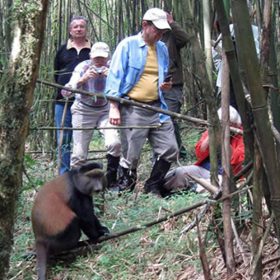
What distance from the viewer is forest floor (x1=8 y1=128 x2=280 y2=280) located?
318 centimetres

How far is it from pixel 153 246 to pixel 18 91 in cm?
146

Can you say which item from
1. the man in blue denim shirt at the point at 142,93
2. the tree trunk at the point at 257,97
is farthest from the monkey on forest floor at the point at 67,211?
the tree trunk at the point at 257,97

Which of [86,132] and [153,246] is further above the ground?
[86,132]

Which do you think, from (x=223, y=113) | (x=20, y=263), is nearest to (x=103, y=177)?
(x=20, y=263)

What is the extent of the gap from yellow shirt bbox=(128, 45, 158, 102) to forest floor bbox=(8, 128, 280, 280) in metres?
0.81

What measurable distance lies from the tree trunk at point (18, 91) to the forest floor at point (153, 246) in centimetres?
85

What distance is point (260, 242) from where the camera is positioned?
252 centimetres

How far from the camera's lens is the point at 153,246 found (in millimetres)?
4141

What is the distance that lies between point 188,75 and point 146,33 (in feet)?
9.40

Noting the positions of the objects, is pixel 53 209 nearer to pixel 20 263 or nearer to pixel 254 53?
pixel 20 263

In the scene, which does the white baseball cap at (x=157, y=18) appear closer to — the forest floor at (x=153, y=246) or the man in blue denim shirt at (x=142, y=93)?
the man in blue denim shirt at (x=142, y=93)

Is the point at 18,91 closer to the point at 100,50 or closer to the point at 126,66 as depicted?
the point at 126,66

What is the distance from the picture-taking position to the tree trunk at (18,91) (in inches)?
125

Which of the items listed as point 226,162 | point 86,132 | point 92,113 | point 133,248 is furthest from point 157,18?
point 226,162
